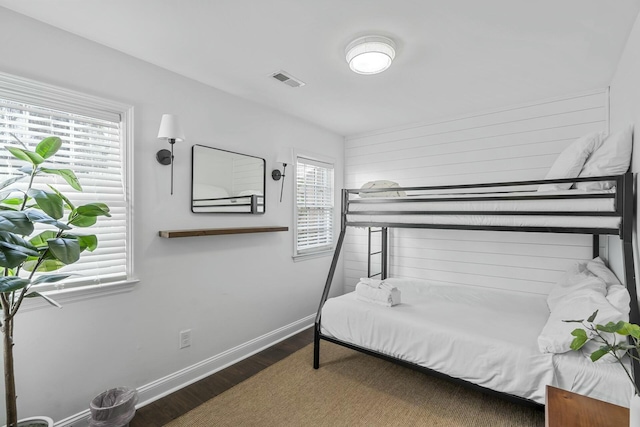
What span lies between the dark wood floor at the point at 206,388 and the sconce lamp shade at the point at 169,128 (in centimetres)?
192

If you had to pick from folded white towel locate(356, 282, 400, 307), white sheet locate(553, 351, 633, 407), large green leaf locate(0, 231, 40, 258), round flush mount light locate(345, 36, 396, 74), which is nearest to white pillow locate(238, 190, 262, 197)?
folded white towel locate(356, 282, 400, 307)

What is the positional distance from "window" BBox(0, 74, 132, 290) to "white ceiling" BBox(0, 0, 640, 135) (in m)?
0.44

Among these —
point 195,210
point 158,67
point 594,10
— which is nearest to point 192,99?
point 158,67

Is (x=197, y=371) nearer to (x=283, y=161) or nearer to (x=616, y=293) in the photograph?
(x=283, y=161)

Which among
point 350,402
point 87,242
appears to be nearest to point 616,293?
point 350,402

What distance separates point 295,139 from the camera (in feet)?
11.5

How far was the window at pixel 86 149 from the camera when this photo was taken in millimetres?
1720

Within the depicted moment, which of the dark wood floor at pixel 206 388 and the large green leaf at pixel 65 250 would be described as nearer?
the large green leaf at pixel 65 250

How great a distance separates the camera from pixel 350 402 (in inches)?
88.2

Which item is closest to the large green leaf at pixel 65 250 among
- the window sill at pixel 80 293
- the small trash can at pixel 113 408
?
the window sill at pixel 80 293

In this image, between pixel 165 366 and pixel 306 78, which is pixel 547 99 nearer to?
pixel 306 78

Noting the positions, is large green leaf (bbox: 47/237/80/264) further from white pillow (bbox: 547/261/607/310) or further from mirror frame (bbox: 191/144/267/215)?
white pillow (bbox: 547/261/607/310)

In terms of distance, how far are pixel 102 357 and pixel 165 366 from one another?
0.47 metres

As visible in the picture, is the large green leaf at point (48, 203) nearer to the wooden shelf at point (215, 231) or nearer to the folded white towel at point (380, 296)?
the wooden shelf at point (215, 231)
